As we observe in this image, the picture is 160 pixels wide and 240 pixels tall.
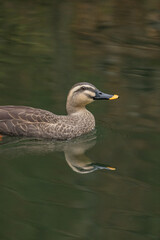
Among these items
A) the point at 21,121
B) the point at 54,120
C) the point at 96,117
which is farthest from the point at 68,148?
the point at 96,117

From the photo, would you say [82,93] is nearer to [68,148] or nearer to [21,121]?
[68,148]

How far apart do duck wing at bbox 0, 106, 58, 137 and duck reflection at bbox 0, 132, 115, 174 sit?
0.45 ft

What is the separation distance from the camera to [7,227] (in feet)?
22.6

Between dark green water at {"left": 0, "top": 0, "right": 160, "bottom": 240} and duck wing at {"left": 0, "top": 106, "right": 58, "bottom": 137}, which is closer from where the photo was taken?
dark green water at {"left": 0, "top": 0, "right": 160, "bottom": 240}

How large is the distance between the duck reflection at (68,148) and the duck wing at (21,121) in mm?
138

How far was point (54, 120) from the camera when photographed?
10.1m

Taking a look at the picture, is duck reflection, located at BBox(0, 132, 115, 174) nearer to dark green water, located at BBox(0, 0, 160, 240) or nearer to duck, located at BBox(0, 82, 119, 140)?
dark green water, located at BBox(0, 0, 160, 240)

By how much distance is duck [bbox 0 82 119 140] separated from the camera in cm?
987

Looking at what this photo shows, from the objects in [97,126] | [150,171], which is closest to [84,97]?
[97,126]

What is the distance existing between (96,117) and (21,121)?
177 centimetres

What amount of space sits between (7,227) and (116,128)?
13.2ft

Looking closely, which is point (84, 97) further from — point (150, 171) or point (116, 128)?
point (150, 171)

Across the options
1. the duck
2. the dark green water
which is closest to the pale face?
the duck

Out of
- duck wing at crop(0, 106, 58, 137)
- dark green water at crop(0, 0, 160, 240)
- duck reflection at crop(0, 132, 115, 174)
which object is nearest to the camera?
dark green water at crop(0, 0, 160, 240)
